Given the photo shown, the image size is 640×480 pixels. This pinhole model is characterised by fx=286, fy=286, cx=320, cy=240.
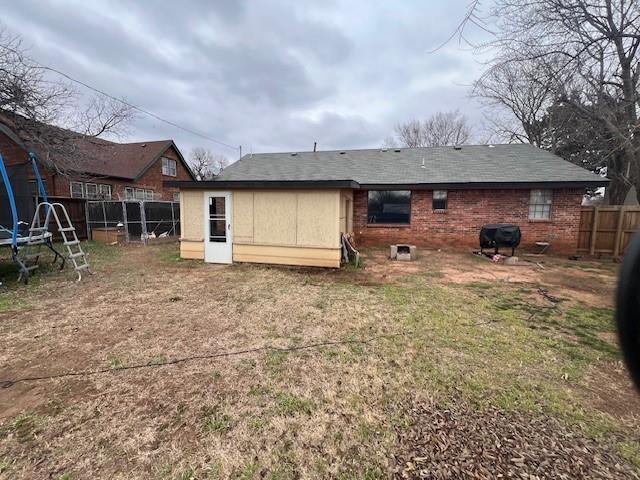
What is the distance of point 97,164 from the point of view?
57.0 feet

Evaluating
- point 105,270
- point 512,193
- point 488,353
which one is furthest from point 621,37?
point 105,270

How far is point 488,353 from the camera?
3494 mm

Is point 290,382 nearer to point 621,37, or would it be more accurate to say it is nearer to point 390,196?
point 390,196

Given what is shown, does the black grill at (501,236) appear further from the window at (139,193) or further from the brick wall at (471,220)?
the window at (139,193)

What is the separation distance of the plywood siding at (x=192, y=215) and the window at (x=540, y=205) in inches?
460

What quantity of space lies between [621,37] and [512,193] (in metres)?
5.14

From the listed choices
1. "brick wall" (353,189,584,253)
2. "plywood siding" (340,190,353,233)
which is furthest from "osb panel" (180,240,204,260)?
"brick wall" (353,189,584,253)

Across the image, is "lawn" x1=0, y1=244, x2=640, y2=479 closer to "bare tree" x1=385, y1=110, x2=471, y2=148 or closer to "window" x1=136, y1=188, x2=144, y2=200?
"window" x1=136, y1=188, x2=144, y2=200

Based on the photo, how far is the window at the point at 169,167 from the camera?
22.3m

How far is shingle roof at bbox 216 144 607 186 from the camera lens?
→ 35.4 ft

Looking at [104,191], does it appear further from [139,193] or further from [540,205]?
[540,205]

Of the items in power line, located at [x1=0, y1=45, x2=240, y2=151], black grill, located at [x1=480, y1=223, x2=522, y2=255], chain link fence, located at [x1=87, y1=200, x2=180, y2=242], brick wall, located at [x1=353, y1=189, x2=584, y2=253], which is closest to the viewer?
black grill, located at [x1=480, y1=223, x2=522, y2=255]

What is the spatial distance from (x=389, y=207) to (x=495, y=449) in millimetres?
10492

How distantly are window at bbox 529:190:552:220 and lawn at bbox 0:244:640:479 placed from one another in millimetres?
6107
